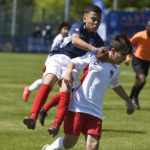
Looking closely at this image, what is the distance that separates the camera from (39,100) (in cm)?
694

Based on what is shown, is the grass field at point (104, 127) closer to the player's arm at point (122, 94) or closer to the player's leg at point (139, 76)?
the player's leg at point (139, 76)

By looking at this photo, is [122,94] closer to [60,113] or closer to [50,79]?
[60,113]

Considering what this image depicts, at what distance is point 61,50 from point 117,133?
1.78m

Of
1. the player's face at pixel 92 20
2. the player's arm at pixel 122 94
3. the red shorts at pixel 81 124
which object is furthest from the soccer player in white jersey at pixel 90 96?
the player's face at pixel 92 20

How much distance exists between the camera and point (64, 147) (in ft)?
19.4

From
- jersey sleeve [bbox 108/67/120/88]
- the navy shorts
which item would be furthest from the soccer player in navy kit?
the navy shorts

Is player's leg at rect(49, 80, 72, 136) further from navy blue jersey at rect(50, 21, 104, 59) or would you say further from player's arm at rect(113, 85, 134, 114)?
navy blue jersey at rect(50, 21, 104, 59)

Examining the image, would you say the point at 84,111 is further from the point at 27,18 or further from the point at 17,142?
the point at 27,18

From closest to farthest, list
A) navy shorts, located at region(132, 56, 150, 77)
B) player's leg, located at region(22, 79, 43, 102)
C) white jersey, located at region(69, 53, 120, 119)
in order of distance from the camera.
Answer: white jersey, located at region(69, 53, 120, 119) < player's leg, located at region(22, 79, 43, 102) < navy shorts, located at region(132, 56, 150, 77)

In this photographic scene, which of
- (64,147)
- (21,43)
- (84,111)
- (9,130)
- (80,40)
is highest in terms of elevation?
(80,40)

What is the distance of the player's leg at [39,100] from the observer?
21.0 feet

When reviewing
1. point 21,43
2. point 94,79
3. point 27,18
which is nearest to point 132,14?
point 21,43

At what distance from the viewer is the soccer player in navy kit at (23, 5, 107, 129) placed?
6.70 m

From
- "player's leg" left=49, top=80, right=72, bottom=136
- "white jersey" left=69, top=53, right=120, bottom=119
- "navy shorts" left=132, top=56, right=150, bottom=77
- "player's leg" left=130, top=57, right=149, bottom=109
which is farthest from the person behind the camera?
"navy shorts" left=132, top=56, right=150, bottom=77
